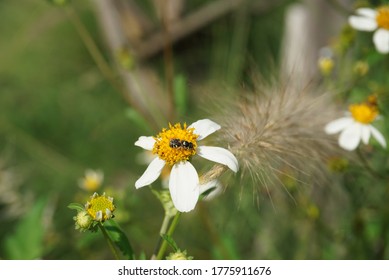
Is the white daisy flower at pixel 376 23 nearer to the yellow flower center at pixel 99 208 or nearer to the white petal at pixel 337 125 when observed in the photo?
the white petal at pixel 337 125

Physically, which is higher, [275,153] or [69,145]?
[69,145]

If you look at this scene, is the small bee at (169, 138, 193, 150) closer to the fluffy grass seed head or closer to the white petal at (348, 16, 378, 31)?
the fluffy grass seed head

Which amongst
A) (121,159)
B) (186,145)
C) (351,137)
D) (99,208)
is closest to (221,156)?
(186,145)

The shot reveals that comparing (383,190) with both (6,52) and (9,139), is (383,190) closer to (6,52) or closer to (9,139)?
(9,139)

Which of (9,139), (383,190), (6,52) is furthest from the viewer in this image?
(6,52)

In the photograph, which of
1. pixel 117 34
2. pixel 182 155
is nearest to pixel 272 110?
pixel 182 155
